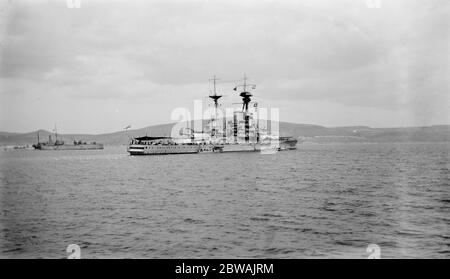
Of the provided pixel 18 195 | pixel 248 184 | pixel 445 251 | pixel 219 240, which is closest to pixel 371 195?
pixel 248 184

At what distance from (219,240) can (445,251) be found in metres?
10.9

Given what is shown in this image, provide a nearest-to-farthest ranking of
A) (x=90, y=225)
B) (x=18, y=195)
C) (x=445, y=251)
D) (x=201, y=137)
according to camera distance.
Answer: (x=445, y=251) → (x=90, y=225) → (x=18, y=195) → (x=201, y=137)

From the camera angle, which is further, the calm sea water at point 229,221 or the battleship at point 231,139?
the battleship at point 231,139

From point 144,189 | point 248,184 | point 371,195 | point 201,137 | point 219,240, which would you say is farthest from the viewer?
point 201,137

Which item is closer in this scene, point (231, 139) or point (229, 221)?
point (229, 221)

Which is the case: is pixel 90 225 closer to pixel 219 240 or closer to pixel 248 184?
pixel 219 240

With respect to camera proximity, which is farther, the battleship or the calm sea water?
the battleship

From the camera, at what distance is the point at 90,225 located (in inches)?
907

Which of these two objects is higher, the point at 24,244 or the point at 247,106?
the point at 247,106

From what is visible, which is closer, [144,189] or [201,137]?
[144,189]
